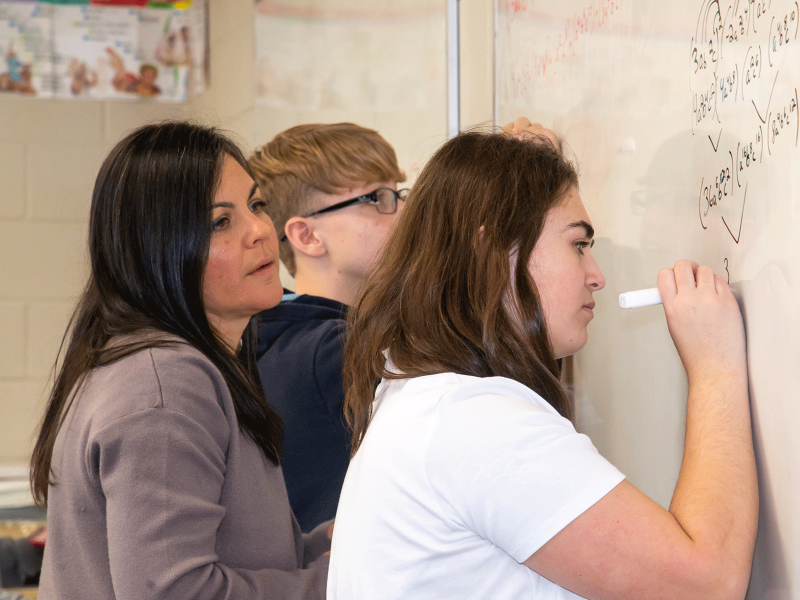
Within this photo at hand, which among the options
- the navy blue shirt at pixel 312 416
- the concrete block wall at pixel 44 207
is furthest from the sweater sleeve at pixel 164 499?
the concrete block wall at pixel 44 207

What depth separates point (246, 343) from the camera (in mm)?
1250

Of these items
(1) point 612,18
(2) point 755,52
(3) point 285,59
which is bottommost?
(2) point 755,52

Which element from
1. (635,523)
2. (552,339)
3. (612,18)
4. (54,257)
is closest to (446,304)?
(552,339)

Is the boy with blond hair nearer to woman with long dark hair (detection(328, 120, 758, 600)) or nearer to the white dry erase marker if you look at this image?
woman with long dark hair (detection(328, 120, 758, 600))

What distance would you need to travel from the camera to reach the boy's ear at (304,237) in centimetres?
147

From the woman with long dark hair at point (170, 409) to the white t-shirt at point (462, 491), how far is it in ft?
0.79

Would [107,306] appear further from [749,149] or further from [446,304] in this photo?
[749,149]

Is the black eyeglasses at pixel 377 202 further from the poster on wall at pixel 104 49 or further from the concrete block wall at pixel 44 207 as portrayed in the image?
the poster on wall at pixel 104 49

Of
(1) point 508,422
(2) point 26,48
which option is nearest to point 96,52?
(2) point 26,48

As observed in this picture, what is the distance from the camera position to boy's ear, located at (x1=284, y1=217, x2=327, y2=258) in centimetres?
147

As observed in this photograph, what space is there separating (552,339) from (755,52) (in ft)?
0.95

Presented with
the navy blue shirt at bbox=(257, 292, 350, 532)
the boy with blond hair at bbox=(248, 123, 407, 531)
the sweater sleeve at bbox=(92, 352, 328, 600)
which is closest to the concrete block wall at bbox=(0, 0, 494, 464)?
the boy with blond hair at bbox=(248, 123, 407, 531)

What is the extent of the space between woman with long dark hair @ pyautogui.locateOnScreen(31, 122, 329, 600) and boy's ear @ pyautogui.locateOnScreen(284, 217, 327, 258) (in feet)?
1.09

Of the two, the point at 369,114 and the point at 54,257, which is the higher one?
the point at 369,114
